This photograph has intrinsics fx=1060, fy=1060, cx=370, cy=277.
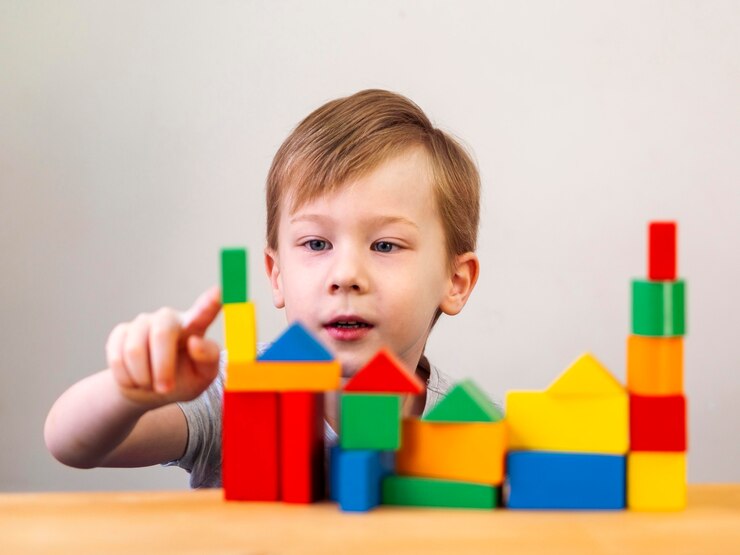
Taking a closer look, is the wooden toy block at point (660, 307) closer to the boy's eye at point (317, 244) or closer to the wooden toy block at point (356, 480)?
the wooden toy block at point (356, 480)

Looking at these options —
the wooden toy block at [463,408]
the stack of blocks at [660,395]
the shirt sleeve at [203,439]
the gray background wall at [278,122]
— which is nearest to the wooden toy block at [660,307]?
the stack of blocks at [660,395]

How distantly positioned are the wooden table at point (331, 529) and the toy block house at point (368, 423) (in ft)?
0.05

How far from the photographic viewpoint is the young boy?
2.77 feet

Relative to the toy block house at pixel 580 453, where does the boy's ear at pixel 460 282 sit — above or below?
above

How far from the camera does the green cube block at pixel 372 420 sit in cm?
63

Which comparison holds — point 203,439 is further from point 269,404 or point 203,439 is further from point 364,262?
point 269,404

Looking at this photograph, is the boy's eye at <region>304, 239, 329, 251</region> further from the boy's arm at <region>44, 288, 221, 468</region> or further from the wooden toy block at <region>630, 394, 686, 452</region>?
the wooden toy block at <region>630, 394, 686, 452</region>

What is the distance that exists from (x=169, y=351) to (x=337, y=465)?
124 millimetres

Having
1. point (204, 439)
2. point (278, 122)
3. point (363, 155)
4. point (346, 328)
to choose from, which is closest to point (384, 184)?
point (363, 155)

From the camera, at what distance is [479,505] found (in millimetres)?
638

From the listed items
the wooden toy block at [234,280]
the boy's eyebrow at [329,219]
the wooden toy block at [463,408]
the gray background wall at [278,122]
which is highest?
the gray background wall at [278,122]

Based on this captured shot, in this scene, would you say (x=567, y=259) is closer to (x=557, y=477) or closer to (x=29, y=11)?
(x=29, y=11)

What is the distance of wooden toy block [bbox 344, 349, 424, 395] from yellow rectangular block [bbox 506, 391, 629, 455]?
0.07 metres

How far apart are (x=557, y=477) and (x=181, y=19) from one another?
135cm
